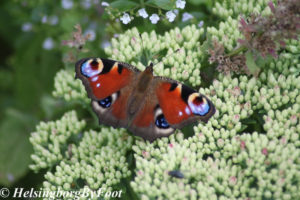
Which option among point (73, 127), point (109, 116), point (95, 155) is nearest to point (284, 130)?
point (109, 116)

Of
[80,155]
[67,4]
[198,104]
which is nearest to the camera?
[198,104]

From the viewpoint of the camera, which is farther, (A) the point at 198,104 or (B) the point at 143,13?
(B) the point at 143,13

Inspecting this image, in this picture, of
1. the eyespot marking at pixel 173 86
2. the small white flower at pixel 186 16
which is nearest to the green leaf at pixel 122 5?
the small white flower at pixel 186 16

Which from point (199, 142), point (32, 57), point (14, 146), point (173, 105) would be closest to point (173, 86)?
point (173, 105)

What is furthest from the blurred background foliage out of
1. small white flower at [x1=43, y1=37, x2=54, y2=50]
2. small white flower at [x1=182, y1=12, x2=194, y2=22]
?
small white flower at [x1=182, y1=12, x2=194, y2=22]

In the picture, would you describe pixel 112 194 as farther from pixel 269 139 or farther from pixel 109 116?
pixel 269 139

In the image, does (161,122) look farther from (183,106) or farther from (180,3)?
(180,3)

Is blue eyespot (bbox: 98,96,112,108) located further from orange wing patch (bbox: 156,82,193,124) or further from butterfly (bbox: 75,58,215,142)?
orange wing patch (bbox: 156,82,193,124)
